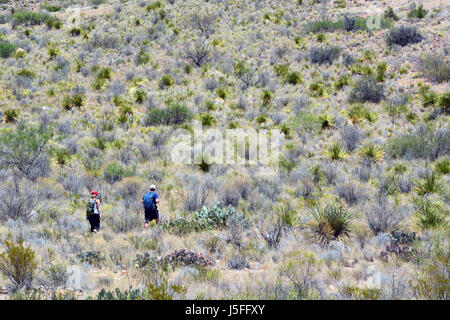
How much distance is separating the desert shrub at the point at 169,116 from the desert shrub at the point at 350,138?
7.19 metres

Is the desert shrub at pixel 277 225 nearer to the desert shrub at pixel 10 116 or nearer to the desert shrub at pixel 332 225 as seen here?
the desert shrub at pixel 332 225

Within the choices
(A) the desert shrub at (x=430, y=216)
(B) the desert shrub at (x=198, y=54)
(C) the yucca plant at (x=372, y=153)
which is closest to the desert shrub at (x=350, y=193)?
(A) the desert shrub at (x=430, y=216)

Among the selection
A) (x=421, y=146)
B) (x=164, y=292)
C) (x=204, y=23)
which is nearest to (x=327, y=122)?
(x=421, y=146)

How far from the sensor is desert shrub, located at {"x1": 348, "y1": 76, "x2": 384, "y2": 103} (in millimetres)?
18547

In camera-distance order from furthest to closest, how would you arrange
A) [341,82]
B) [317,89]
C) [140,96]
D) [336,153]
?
[341,82], [317,89], [140,96], [336,153]

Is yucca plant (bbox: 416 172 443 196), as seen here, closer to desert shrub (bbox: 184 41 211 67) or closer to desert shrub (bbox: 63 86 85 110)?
desert shrub (bbox: 63 86 85 110)

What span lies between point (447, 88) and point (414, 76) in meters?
2.05

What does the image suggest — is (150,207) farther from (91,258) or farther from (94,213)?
(91,258)

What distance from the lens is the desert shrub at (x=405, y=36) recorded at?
22.7m

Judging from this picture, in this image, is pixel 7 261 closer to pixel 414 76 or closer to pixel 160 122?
pixel 160 122

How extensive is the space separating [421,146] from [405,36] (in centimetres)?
1235

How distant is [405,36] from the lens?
22.7 metres

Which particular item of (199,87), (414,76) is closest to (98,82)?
(199,87)

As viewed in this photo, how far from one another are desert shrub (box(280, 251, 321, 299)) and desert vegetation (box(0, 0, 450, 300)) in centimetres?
3
